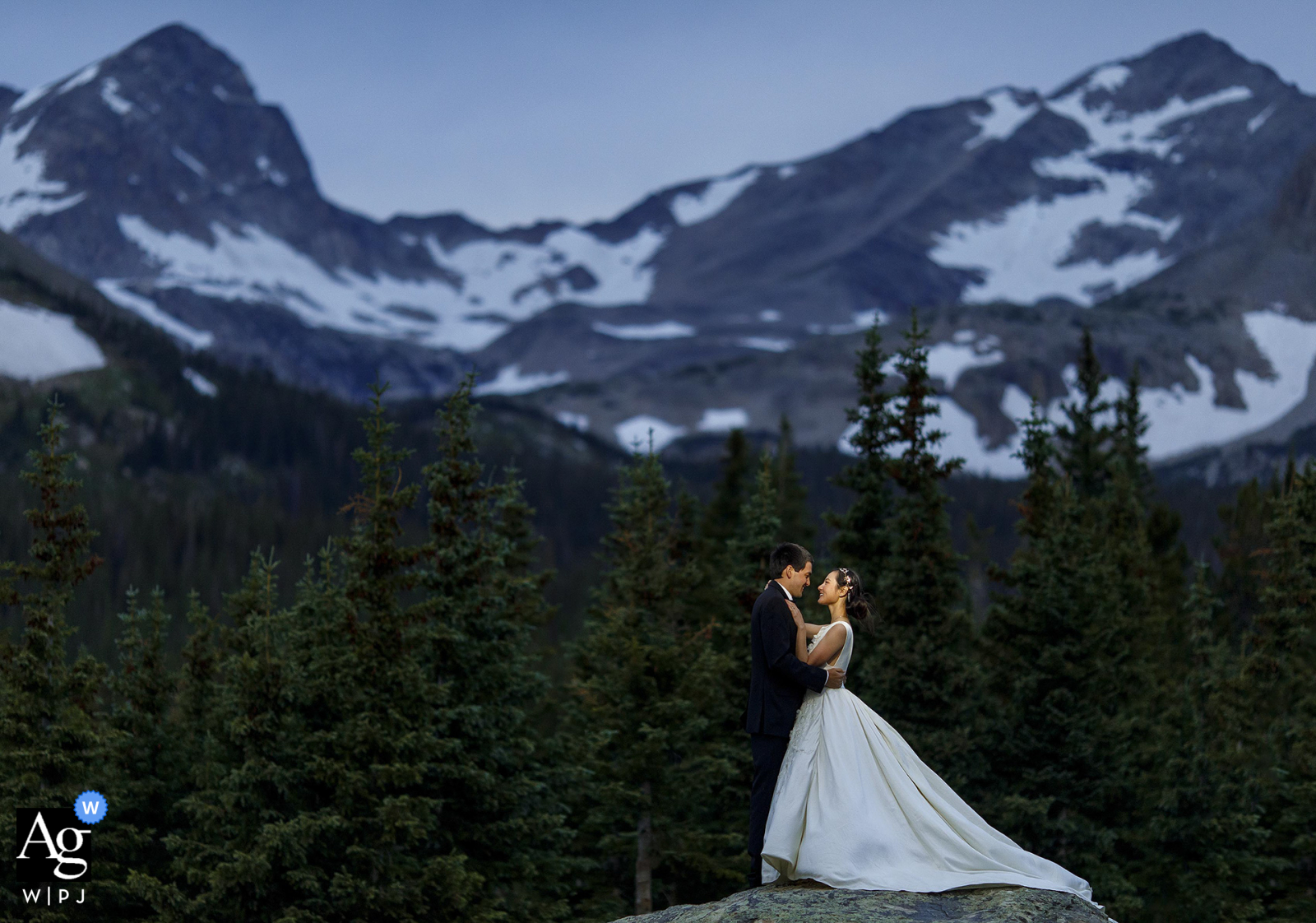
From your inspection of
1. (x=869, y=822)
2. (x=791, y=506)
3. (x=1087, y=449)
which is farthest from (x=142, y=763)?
(x=1087, y=449)

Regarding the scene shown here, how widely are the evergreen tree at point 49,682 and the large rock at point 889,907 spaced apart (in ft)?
49.8

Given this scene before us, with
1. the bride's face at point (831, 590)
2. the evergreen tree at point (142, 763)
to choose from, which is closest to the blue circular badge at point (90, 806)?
the evergreen tree at point (142, 763)

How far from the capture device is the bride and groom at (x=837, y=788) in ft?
40.5

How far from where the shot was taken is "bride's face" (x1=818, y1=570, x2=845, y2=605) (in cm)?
1271

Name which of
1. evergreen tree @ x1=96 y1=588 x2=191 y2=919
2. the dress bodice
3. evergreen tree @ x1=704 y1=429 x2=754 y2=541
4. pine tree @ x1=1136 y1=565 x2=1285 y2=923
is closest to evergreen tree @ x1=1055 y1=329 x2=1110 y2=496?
evergreen tree @ x1=704 y1=429 x2=754 y2=541

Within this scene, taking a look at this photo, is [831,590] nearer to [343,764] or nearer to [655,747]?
[343,764]

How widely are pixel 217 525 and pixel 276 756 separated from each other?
5564 inches

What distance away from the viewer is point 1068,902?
1184 cm

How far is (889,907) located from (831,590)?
3.03 m

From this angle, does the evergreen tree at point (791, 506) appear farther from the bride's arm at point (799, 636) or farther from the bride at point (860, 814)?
the bride's arm at point (799, 636)

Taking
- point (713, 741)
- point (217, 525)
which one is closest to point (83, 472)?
point (217, 525)

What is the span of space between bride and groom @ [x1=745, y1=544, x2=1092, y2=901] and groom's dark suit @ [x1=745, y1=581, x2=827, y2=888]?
0.01 meters

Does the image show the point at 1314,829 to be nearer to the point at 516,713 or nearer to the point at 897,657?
the point at 897,657

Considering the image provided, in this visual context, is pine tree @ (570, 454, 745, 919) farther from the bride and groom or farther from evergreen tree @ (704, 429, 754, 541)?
evergreen tree @ (704, 429, 754, 541)
